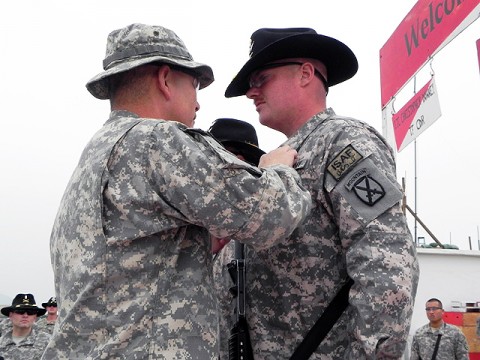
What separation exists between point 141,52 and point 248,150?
128 centimetres

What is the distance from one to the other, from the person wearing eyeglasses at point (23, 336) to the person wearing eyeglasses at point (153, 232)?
751cm

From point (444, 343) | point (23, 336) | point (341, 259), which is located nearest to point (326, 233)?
point (341, 259)

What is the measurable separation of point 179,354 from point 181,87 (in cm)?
98

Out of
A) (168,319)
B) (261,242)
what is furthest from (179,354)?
(261,242)

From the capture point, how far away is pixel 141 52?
2352 mm

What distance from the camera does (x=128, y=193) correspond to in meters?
2.06

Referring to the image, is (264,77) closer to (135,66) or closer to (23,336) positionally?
(135,66)

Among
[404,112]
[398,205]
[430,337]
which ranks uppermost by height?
[404,112]

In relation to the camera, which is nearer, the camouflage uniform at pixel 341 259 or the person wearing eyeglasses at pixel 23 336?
the camouflage uniform at pixel 341 259

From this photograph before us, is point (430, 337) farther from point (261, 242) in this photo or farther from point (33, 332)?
point (261, 242)

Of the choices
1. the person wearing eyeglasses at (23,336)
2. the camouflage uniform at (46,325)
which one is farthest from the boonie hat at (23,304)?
the camouflage uniform at (46,325)

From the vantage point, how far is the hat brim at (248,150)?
3504 mm

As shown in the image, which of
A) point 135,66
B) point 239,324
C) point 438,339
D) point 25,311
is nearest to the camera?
point 135,66

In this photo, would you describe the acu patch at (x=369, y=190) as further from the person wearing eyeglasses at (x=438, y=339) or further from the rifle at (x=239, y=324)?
the person wearing eyeglasses at (x=438, y=339)
